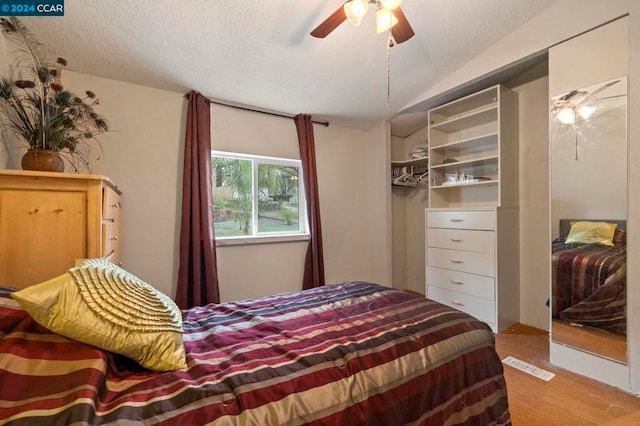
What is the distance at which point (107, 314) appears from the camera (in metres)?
0.83

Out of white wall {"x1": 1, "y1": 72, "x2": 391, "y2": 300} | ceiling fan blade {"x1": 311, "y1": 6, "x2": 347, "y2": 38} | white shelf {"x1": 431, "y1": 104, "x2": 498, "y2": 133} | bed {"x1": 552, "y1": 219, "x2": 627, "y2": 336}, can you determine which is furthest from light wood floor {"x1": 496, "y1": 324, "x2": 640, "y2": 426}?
ceiling fan blade {"x1": 311, "y1": 6, "x2": 347, "y2": 38}

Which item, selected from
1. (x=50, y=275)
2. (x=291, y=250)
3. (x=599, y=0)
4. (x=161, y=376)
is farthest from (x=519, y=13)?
(x=50, y=275)

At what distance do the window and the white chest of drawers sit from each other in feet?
5.09

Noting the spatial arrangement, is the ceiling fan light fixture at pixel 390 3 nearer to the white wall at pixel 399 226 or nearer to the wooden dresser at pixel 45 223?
the wooden dresser at pixel 45 223

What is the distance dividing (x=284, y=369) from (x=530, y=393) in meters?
1.82

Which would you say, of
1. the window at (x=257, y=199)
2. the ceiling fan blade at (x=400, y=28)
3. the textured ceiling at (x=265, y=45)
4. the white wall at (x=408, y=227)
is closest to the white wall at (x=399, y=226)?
the white wall at (x=408, y=227)

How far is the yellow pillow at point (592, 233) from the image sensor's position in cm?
188

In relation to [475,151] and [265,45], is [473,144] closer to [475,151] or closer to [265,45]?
[475,151]

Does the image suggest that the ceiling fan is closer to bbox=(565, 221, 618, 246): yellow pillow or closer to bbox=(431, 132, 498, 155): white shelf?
bbox=(431, 132, 498, 155): white shelf

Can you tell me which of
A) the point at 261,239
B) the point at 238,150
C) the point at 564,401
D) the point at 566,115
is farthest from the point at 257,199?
the point at 564,401

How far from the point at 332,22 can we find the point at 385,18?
0.32 metres

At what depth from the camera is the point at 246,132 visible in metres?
2.93

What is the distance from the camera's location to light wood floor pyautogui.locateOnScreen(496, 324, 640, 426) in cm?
154

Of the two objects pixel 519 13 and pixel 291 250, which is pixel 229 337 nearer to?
pixel 291 250
